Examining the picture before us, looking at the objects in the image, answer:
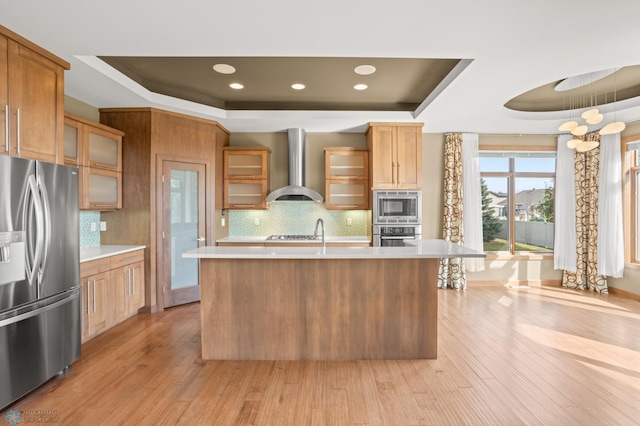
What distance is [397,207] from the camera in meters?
5.17

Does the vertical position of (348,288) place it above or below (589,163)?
below

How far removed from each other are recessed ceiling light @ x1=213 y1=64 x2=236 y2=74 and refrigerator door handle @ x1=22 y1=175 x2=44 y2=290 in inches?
82.0

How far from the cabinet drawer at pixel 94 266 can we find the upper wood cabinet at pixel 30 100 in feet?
3.40

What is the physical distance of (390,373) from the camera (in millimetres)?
2781

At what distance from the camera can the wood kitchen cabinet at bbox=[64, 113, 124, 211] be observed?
356 centimetres

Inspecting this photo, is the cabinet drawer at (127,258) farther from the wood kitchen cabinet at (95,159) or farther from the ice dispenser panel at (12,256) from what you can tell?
the ice dispenser panel at (12,256)

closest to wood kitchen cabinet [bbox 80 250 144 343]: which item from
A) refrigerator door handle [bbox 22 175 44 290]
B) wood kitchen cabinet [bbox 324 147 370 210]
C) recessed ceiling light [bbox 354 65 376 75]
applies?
refrigerator door handle [bbox 22 175 44 290]

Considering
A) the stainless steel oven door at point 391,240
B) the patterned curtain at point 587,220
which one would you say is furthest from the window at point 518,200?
the stainless steel oven door at point 391,240

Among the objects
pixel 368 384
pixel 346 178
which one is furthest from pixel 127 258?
pixel 346 178

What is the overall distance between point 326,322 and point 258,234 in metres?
3.02

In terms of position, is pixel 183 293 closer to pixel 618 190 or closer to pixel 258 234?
pixel 258 234

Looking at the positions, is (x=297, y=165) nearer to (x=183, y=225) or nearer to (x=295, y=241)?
(x=295, y=241)

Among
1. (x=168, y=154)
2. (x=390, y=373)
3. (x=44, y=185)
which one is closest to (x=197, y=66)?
(x=168, y=154)

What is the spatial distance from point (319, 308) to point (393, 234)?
2448 mm
